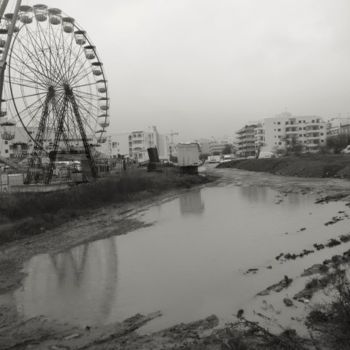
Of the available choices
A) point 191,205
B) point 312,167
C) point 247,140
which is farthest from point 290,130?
point 191,205

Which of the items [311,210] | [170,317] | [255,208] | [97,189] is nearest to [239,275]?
[170,317]

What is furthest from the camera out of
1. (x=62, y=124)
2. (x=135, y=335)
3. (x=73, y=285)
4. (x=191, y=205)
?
(x=62, y=124)

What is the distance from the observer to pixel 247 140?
585ft

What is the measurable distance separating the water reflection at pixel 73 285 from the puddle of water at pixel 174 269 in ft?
0.08

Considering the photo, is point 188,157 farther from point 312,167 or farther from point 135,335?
point 135,335

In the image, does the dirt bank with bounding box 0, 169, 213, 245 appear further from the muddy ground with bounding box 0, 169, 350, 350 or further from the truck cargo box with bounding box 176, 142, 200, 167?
the truck cargo box with bounding box 176, 142, 200, 167

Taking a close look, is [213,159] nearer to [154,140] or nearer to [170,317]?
[154,140]

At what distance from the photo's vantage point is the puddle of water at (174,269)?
990 centimetres

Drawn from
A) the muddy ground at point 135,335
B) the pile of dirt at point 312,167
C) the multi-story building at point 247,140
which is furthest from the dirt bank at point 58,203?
the multi-story building at point 247,140

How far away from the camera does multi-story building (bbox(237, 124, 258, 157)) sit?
17356 cm

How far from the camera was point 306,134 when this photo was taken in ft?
504

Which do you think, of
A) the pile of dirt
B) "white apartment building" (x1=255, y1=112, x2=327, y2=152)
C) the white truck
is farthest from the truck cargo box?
"white apartment building" (x1=255, y1=112, x2=327, y2=152)

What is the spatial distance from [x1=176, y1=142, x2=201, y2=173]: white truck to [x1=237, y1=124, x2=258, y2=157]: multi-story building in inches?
4521

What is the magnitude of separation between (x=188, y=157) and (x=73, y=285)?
151 ft
